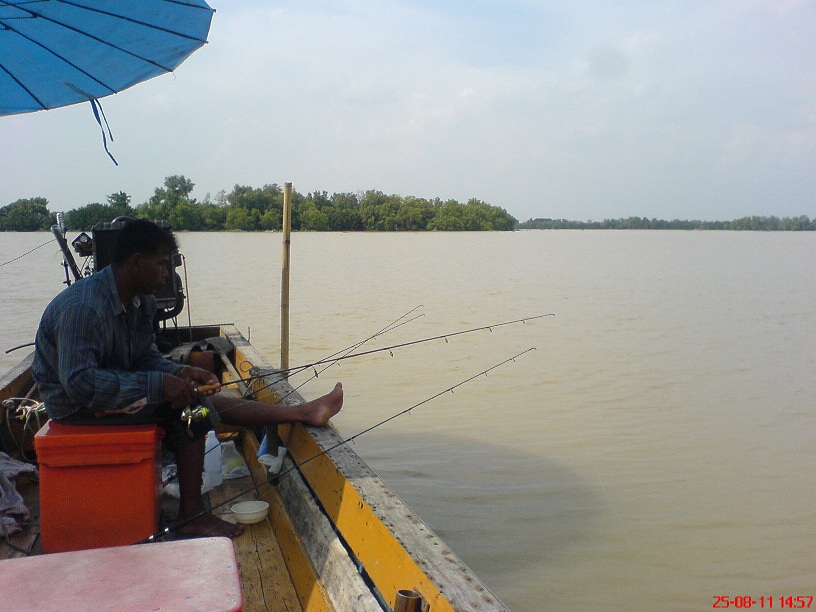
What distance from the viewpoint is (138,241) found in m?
2.40

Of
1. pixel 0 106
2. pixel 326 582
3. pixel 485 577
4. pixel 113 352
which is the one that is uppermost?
pixel 0 106

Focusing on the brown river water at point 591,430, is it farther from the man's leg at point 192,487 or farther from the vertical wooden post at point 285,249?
the man's leg at point 192,487

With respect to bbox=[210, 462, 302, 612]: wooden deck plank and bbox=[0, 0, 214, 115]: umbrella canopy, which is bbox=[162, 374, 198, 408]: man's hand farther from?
bbox=[0, 0, 214, 115]: umbrella canopy

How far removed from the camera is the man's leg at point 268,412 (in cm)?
281

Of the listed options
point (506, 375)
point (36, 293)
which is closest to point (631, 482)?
point (506, 375)

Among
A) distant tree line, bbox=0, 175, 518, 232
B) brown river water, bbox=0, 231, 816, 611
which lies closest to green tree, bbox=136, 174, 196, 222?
distant tree line, bbox=0, 175, 518, 232

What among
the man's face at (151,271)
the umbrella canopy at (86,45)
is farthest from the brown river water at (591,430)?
the umbrella canopy at (86,45)

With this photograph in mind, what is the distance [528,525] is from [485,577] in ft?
2.09

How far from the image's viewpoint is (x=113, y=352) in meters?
2.43

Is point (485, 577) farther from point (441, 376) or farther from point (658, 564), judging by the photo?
point (441, 376)

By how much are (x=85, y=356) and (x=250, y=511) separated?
2.91 ft

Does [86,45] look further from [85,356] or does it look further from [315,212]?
[315,212]

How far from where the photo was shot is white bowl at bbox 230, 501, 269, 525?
266cm

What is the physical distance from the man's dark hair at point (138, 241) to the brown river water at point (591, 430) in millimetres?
2516
